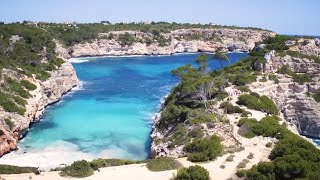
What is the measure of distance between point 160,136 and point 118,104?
67.5ft

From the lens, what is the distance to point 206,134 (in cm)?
3228

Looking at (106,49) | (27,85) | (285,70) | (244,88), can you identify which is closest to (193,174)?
(244,88)

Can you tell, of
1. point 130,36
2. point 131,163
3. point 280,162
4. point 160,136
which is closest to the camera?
point 280,162

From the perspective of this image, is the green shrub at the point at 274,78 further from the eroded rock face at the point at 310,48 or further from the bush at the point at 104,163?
the bush at the point at 104,163

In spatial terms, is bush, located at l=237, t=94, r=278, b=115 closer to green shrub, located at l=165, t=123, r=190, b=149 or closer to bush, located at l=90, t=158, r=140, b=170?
green shrub, located at l=165, t=123, r=190, b=149

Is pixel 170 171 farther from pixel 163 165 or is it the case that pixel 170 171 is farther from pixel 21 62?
pixel 21 62

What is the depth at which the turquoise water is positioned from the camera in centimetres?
3884

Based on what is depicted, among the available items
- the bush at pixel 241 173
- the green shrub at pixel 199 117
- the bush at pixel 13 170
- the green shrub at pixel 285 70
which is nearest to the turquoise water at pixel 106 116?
the green shrub at pixel 199 117

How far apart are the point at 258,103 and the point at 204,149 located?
1447cm

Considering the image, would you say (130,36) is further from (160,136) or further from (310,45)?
(160,136)

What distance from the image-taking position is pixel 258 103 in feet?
135

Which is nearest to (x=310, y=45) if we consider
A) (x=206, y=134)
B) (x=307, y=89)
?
(x=307, y=89)

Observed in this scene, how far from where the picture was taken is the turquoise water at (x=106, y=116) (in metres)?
38.8

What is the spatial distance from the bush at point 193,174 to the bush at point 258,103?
1822 cm
